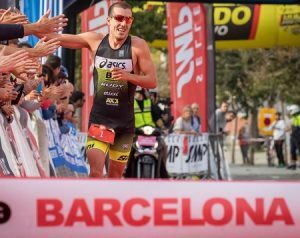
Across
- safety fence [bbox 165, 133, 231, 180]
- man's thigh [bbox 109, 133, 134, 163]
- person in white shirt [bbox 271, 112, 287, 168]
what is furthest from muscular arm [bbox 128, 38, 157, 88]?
person in white shirt [bbox 271, 112, 287, 168]

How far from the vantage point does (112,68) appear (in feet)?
26.2

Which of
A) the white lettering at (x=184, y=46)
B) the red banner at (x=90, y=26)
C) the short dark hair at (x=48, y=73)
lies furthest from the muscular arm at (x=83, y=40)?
the white lettering at (x=184, y=46)

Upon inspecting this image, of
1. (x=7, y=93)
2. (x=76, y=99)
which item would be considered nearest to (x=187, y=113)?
(x=76, y=99)

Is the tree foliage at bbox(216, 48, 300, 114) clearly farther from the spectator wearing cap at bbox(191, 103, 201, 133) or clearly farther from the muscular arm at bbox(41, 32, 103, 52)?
the muscular arm at bbox(41, 32, 103, 52)

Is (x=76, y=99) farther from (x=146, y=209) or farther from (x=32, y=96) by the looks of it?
(x=146, y=209)

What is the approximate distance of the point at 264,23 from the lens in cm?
2556

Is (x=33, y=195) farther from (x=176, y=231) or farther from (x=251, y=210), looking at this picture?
(x=251, y=210)

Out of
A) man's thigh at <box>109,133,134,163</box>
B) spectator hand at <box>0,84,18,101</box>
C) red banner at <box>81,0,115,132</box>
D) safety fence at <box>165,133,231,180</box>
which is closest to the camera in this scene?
spectator hand at <box>0,84,18,101</box>

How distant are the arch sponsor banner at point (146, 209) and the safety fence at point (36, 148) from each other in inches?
127

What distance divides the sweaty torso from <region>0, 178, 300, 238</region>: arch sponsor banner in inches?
175

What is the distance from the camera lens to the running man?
8102mm

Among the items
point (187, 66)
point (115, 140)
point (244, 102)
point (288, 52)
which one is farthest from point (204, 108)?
point (244, 102)

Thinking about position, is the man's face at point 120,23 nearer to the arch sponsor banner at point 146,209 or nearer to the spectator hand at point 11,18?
the spectator hand at point 11,18

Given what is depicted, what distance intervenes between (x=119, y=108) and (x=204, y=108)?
38.3ft
